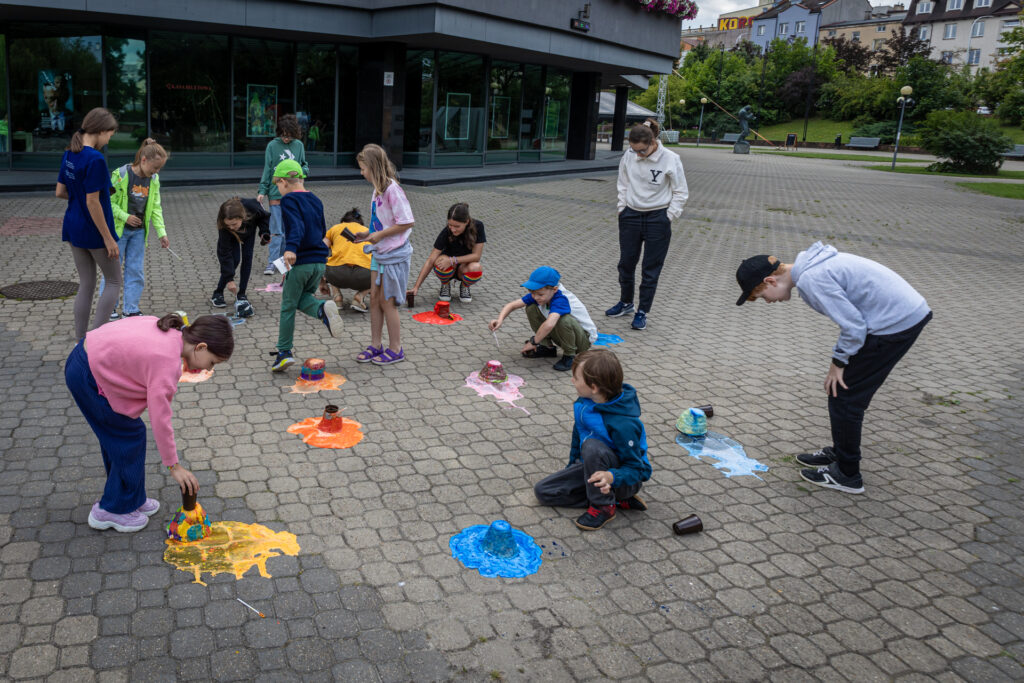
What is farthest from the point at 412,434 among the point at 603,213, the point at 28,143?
the point at 28,143

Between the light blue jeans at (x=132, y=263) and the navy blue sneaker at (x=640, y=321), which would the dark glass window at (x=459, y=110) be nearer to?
the navy blue sneaker at (x=640, y=321)

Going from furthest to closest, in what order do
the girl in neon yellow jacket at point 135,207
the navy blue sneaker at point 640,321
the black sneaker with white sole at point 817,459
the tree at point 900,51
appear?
the tree at point 900,51 → the navy blue sneaker at point 640,321 → the girl in neon yellow jacket at point 135,207 → the black sneaker with white sole at point 817,459

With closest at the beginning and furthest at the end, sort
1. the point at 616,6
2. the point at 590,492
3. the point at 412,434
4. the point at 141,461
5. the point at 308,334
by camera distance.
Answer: the point at 141,461 < the point at 590,492 < the point at 412,434 < the point at 308,334 < the point at 616,6

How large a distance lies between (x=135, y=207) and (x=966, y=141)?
35.2 metres

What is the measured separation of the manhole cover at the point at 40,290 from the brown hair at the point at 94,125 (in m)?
2.74

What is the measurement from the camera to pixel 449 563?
3770 mm

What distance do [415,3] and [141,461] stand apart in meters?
15.8

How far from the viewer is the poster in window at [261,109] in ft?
62.2

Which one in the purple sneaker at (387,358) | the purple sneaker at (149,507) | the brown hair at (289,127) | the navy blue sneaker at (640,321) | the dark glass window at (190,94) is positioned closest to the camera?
the purple sneaker at (149,507)

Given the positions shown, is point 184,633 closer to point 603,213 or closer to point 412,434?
point 412,434

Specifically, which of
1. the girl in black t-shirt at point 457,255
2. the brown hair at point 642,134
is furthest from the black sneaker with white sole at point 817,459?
the girl in black t-shirt at point 457,255

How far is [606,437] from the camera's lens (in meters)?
4.14

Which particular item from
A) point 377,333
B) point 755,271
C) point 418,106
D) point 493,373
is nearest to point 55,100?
point 418,106

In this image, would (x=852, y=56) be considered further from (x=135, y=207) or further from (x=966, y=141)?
(x=135, y=207)
